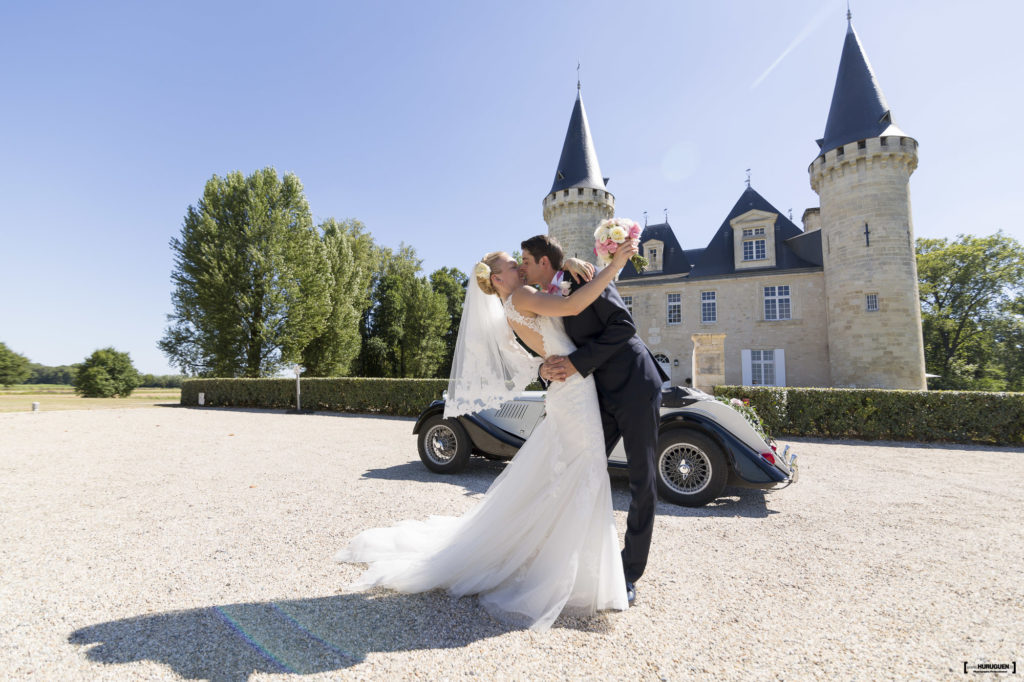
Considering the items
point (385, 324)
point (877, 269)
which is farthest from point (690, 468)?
point (385, 324)

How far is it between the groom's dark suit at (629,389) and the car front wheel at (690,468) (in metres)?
1.89

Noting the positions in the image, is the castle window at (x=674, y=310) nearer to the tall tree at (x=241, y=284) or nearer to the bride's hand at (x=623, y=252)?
the tall tree at (x=241, y=284)

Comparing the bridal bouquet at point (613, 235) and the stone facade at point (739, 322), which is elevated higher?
the stone facade at point (739, 322)

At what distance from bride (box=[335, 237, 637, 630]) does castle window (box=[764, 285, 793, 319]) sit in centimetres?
2195

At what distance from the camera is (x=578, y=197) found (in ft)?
77.7

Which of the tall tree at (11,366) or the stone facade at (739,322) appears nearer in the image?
the stone facade at (739,322)

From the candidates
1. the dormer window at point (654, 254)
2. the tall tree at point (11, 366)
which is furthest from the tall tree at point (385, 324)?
the tall tree at point (11, 366)

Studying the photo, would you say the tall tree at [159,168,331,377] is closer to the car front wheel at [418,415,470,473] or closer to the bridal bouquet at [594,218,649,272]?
the car front wheel at [418,415,470,473]

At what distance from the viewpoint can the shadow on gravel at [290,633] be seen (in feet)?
5.86

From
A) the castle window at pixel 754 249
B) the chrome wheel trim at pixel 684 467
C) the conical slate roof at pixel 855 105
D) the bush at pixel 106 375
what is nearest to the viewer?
the chrome wheel trim at pixel 684 467

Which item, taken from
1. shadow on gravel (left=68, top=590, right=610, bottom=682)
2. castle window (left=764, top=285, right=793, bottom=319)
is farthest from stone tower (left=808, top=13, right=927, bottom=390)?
shadow on gravel (left=68, top=590, right=610, bottom=682)

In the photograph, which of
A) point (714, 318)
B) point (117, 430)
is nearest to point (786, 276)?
point (714, 318)

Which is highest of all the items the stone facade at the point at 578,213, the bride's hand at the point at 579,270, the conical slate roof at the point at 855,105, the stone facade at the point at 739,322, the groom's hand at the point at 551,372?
the conical slate roof at the point at 855,105

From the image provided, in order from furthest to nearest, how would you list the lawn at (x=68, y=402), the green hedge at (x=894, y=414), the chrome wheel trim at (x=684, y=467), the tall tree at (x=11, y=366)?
the tall tree at (x=11, y=366) < the lawn at (x=68, y=402) < the green hedge at (x=894, y=414) < the chrome wheel trim at (x=684, y=467)
